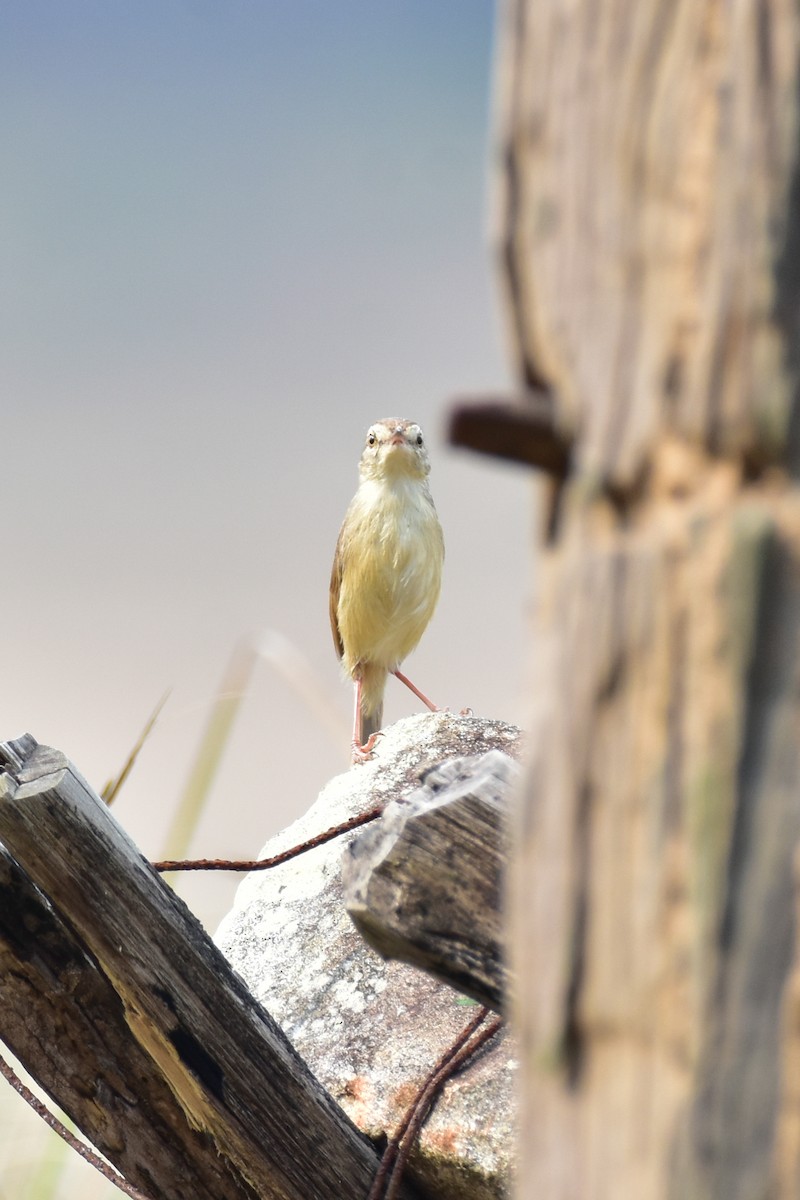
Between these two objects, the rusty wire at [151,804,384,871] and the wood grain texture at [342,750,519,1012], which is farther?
the rusty wire at [151,804,384,871]

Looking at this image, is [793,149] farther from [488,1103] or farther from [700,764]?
[488,1103]

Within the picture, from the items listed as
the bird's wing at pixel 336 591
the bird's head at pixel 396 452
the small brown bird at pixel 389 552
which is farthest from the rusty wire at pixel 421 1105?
the bird's wing at pixel 336 591

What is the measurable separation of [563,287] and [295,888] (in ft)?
8.74

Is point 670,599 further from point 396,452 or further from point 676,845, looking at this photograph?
point 396,452

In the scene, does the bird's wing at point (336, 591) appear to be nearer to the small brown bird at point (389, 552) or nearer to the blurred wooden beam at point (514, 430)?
the small brown bird at point (389, 552)

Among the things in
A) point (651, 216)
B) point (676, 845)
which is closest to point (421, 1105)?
point (676, 845)

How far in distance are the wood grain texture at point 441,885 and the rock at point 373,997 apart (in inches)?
29.2

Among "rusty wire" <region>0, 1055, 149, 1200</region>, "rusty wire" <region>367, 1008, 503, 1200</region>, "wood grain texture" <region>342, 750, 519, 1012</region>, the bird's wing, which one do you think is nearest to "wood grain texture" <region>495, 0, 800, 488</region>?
"wood grain texture" <region>342, 750, 519, 1012</region>

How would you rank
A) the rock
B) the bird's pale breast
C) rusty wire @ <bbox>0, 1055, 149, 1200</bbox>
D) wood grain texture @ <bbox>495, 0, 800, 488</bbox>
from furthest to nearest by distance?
the bird's pale breast → the rock → rusty wire @ <bbox>0, 1055, 149, 1200</bbox> → wood grain texture @ <bbox>495, 0, 800, 488</bbox>

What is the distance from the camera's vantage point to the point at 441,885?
1713 mm

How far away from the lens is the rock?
7.75ft

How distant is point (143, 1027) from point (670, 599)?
146 cm

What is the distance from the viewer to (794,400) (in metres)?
0.88

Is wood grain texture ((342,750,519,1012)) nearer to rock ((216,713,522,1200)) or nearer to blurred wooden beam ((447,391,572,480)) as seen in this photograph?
rock ((216,713,522,1200))
